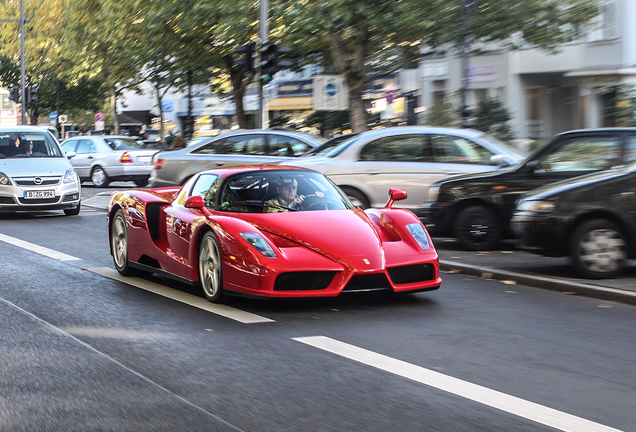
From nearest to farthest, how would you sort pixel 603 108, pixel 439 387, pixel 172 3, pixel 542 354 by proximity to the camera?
pixel 439 387 → pixel 542 354 → pixel 172 3 → pixel 603 108

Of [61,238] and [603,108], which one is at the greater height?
[603,108]

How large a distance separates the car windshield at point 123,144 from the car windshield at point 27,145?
9.04m

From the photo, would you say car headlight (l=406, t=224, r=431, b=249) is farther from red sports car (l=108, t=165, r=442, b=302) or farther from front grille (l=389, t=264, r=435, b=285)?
Result: front grille (l=389, t=264, r=435, b=285)

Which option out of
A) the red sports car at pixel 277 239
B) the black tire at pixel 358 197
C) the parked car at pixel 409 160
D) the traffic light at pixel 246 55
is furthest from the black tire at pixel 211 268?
the traffic light at pixel 246 55

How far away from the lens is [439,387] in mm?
4738

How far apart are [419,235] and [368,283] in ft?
2.82

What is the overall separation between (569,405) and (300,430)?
4.47 feet

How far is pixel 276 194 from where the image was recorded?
25.7 ft

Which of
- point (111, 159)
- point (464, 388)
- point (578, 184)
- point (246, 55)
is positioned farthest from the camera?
point (111, 159)

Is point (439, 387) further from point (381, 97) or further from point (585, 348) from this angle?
point (381, 97)

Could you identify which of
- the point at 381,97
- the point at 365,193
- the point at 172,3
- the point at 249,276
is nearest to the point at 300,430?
the point at 249,276

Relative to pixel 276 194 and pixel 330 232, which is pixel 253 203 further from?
pixel 330 232

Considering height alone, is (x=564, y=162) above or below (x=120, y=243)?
above

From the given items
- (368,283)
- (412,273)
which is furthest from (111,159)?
(368,283)
